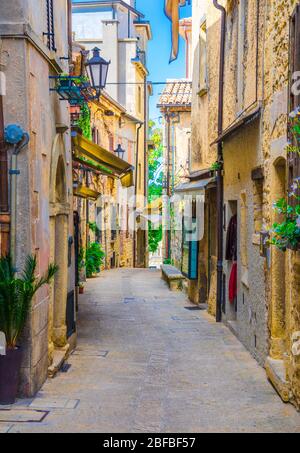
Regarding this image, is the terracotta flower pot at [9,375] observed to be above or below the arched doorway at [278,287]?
below

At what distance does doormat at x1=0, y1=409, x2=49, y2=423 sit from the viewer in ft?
22.5

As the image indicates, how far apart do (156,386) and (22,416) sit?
208cm

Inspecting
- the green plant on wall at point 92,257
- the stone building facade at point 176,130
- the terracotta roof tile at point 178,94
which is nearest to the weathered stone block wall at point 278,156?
the green plant on wall at point 92,257

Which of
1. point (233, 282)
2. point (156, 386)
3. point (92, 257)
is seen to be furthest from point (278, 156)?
point (92, 257)

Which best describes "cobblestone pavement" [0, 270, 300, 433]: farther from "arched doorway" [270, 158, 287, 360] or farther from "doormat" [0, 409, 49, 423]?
"arched doorway" [270, 158, 287, 360]

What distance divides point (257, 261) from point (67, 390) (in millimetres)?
3431

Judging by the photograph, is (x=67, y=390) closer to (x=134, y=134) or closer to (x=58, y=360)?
(x=58, y=360)

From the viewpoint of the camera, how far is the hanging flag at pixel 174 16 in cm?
1296

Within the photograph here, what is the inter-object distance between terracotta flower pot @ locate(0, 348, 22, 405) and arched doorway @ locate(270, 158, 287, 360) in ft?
10.8

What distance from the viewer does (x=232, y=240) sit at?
1316 centimetres

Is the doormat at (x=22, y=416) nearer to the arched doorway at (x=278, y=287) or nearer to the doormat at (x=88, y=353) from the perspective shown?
the arched doorway at (x=278, y=287)

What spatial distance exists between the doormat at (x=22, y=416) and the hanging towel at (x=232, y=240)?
667cm

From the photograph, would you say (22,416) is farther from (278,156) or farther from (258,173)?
(258,173)

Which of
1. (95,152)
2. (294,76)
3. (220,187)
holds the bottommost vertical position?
(220,187)
